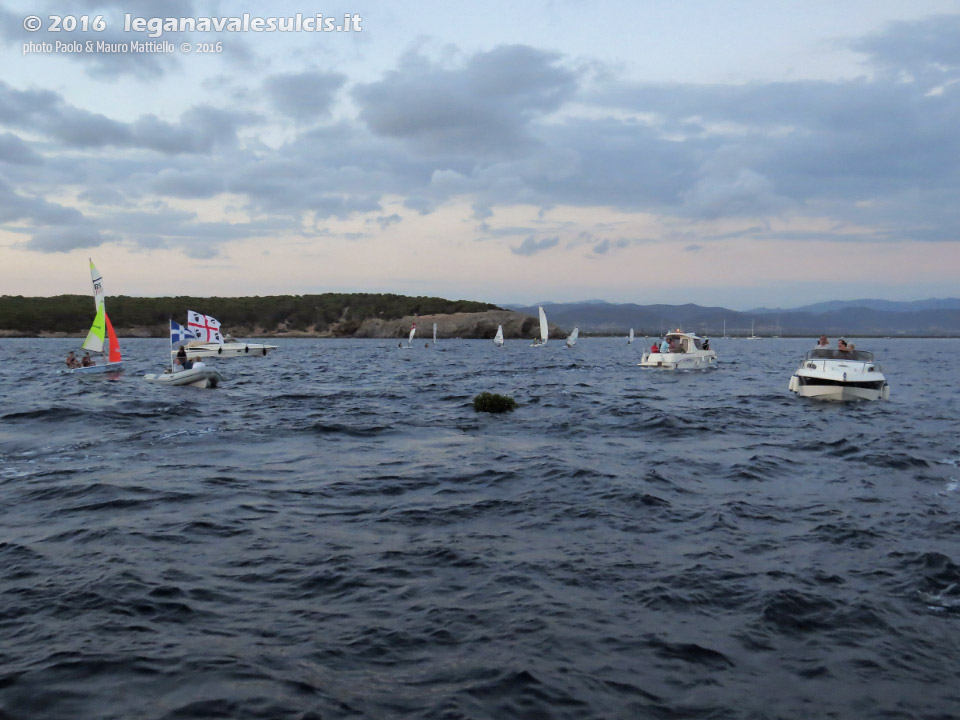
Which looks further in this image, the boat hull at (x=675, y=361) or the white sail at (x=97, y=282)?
the boat hull at (x=675, y=361)

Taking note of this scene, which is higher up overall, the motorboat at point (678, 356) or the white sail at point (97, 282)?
the white sail at point (97, 282)

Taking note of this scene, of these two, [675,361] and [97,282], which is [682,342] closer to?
[675,361]

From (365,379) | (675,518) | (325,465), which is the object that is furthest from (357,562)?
(365,379)

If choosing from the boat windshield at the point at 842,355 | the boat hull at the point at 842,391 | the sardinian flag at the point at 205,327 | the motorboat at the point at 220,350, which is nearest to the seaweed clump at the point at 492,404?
the boat hull at the point at 842,391

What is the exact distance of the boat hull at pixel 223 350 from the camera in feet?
247

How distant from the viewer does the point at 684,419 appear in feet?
82.8

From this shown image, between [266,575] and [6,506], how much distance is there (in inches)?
273

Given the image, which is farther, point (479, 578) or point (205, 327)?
point (205, 327)

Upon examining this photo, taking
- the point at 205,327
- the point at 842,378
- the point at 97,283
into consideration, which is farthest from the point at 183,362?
the point at 842,378

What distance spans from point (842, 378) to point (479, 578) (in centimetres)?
2671

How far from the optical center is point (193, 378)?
3703cm

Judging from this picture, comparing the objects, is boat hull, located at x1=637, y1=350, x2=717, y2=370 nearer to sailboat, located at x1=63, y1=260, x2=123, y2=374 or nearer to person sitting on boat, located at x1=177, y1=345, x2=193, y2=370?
person sitting on boat, located at x1=177, y1=345, x2=193, y2=370

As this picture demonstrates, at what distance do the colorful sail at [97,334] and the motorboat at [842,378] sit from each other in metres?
38.2

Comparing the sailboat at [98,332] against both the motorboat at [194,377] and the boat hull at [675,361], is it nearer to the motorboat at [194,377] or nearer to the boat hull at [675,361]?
the motorboat at [194,377]
